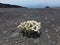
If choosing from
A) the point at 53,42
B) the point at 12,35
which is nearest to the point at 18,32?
the point at 12,35

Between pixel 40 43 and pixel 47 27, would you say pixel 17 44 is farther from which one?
pixel 47 27

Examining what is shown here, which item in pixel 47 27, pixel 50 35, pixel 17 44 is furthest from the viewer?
pixel 47 27

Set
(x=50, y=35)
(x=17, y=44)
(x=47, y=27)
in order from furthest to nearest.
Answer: (x=47, y=27) → (x=50, y=35) → (x=17, y=44)

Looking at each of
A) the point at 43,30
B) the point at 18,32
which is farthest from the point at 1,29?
the point at 43,30

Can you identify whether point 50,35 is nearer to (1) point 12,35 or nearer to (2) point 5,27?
(1) point 12,35

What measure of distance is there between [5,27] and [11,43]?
3.64m

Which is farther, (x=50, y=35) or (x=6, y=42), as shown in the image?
(x=50, y=35)

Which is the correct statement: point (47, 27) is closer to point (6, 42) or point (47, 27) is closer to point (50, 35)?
point (50, 35)

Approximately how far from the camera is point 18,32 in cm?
1616

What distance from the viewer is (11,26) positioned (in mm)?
18281

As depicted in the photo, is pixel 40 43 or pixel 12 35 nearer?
pixel 40 43

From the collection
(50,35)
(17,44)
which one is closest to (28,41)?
(17,44)

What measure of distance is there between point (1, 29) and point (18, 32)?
1936mm

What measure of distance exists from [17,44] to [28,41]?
741 mm
